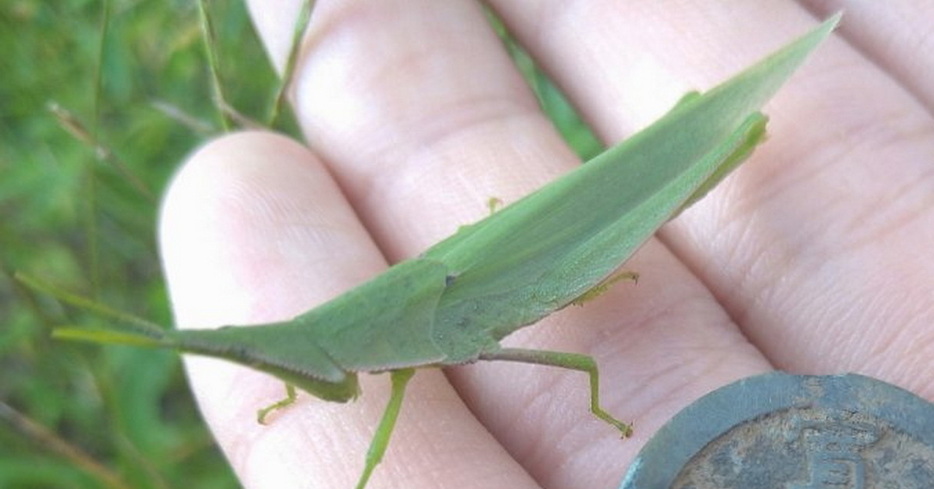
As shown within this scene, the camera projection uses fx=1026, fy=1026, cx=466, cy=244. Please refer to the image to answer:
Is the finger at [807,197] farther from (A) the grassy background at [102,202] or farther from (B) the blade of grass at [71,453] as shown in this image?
(B) the blade of grass at [71,453]

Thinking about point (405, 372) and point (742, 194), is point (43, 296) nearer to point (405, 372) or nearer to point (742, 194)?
point (405, 372)

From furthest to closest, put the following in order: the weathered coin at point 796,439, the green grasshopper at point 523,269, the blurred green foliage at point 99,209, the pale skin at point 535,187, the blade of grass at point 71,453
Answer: the blurred green foliage at point 99,209, the blade of grass at point 71,453, the pale skin at point 535,187, the green grasshopper at point 523,269, the weathered coin at point 796,439

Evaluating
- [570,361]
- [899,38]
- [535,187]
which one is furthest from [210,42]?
[899,38]

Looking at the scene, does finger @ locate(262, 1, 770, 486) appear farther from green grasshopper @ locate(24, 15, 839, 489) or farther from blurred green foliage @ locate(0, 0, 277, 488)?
blurred green foliage @ locate(0, 0, 277, 488)

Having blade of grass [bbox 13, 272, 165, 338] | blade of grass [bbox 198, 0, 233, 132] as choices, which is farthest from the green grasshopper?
blade of grass [bbox 198, 0, 233, 132]

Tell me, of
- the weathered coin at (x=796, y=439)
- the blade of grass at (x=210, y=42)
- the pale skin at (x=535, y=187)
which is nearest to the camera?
the weathered coin at (x=796, y=439)

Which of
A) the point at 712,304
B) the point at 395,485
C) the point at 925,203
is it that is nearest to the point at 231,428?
the point at 395,485

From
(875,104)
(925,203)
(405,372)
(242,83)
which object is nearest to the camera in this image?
(405,372)

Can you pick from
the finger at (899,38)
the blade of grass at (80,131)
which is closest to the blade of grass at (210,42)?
the blade of grass at (80,131)
